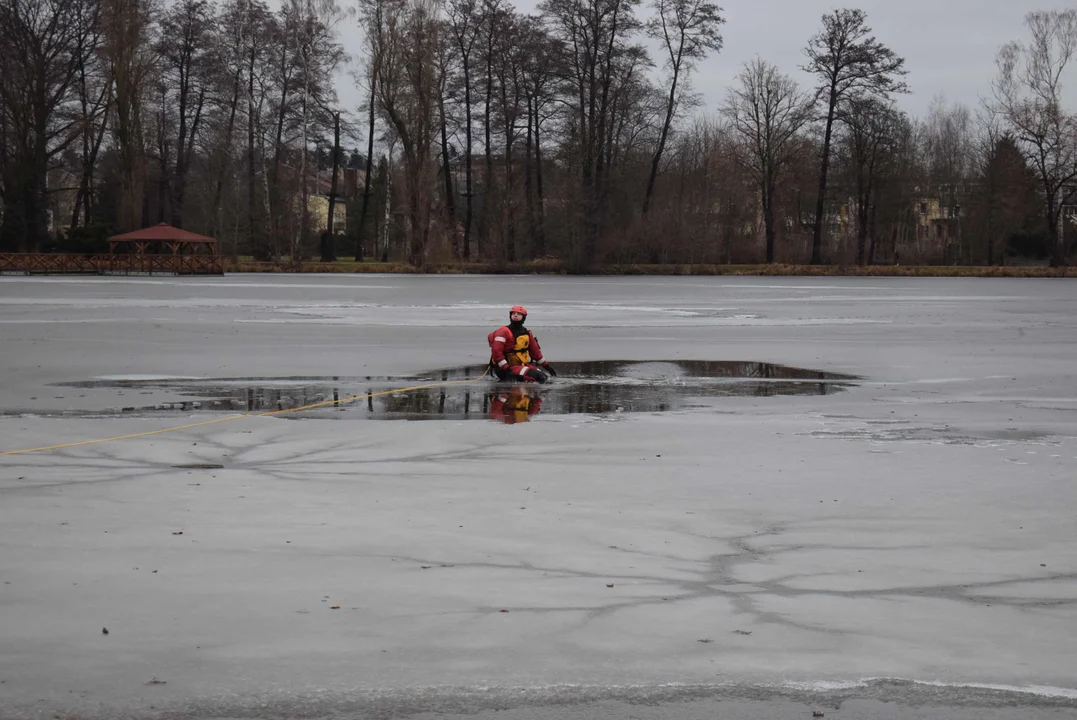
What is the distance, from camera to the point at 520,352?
57.5 ft

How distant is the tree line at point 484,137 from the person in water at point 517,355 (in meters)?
51.1

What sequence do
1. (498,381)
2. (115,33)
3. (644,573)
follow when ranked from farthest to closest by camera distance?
(115,33) < (498,381) < (644,573)

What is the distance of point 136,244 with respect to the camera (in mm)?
69688

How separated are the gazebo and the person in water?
52.3 metres

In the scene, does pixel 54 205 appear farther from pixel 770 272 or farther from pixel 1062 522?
pixel 1062 522

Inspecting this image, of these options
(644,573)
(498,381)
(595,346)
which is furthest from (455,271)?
(644,573)

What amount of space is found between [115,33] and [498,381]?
57111 mm

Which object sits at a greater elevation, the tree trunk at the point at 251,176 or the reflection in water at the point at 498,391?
the tree trunk at the point at 251,176

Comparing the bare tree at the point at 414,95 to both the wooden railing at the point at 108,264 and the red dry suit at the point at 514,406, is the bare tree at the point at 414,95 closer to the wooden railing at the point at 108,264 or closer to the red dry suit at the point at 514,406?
the wooden railing at the point at 108,264

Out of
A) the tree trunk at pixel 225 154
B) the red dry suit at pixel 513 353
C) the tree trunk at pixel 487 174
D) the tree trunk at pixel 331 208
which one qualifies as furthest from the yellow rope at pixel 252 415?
the tree trunk at pixel 331 208

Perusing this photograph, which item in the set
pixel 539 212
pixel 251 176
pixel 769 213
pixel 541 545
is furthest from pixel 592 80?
pixel 541 545

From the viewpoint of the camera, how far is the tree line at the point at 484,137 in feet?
226

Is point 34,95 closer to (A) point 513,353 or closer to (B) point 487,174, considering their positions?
(B) point 487,174

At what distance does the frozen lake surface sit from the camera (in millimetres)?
5270
